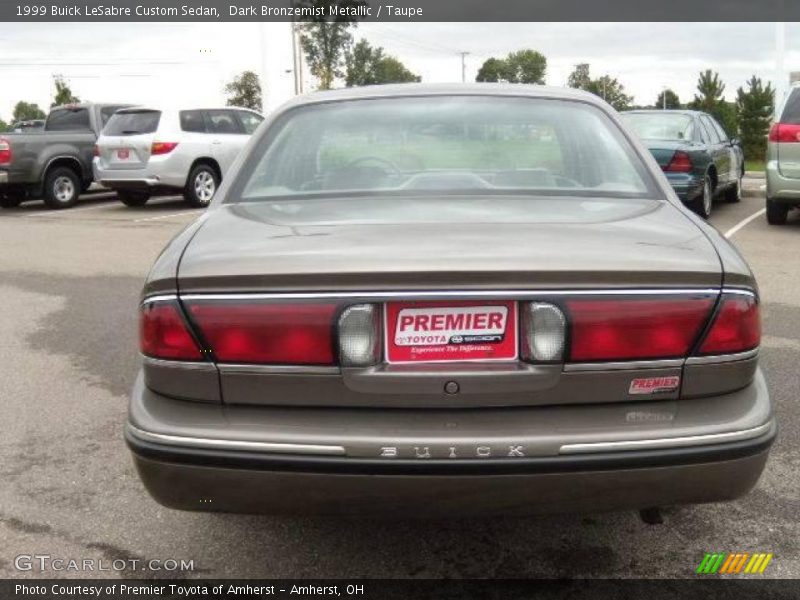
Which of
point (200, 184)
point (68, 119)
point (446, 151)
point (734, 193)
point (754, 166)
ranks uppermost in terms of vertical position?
point (446, 151)

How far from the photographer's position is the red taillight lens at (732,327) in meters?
2.33

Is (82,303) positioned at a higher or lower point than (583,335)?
lower

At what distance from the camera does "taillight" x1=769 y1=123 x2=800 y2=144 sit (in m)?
10.2

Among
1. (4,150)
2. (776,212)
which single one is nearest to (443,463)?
(776,212)

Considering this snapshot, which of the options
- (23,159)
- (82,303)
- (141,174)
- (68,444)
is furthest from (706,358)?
A: (23,159)

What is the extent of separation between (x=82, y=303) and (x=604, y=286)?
19.3 ft

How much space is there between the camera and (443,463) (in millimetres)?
2229

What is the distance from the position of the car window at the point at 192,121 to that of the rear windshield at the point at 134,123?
402 millimetres

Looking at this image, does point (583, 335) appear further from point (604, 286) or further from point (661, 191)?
point (661, 191)

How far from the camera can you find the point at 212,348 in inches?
92.5

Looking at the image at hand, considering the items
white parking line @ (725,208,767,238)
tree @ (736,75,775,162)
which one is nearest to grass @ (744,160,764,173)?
tree @ (736,75,775,162)

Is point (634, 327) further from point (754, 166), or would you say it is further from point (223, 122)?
point (754, 166)

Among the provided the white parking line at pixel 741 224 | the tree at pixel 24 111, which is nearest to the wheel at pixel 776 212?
the white parking line at pixel 741 224

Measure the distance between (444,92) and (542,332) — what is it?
1639 mm
